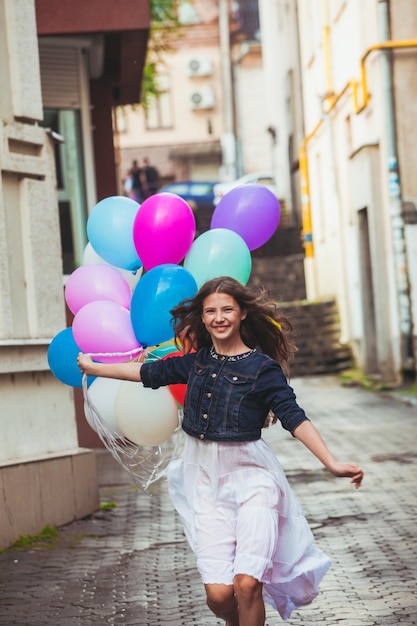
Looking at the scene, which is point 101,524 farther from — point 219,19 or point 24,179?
point 219,19

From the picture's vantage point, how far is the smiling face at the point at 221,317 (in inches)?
209

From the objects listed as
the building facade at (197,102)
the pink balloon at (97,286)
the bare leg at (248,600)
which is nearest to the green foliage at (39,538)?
the pink balloon at (97,286)

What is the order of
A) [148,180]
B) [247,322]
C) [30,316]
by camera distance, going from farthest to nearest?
1. [148,180]
2. [30,316]
3. [247,322]

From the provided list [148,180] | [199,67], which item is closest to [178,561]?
[148,180]

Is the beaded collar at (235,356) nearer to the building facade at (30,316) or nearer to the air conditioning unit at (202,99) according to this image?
the building facade at (30,316)

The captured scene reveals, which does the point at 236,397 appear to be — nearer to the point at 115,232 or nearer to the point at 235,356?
the point at 235,356

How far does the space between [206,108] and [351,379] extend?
109 feet

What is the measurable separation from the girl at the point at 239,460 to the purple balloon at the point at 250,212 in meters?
0.78

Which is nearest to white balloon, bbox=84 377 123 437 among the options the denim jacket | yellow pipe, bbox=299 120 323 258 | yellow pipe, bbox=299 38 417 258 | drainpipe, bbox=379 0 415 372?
the denim jacket

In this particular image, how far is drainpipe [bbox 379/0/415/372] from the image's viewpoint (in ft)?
62.4

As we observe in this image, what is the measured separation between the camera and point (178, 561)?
8.02 m

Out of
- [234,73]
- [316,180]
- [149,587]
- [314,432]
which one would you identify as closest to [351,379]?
[316,180]

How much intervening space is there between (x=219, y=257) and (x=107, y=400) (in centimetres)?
86

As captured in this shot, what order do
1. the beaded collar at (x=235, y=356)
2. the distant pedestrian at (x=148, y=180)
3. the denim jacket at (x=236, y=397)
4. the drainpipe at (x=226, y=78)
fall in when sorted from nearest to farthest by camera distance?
the denim jacket at (x=236, y=397) → the beaded collar at (x=235, y=356) → the distant pedestrian at (x=148, y=180) → the drainpipe at (x=226, y=78)
